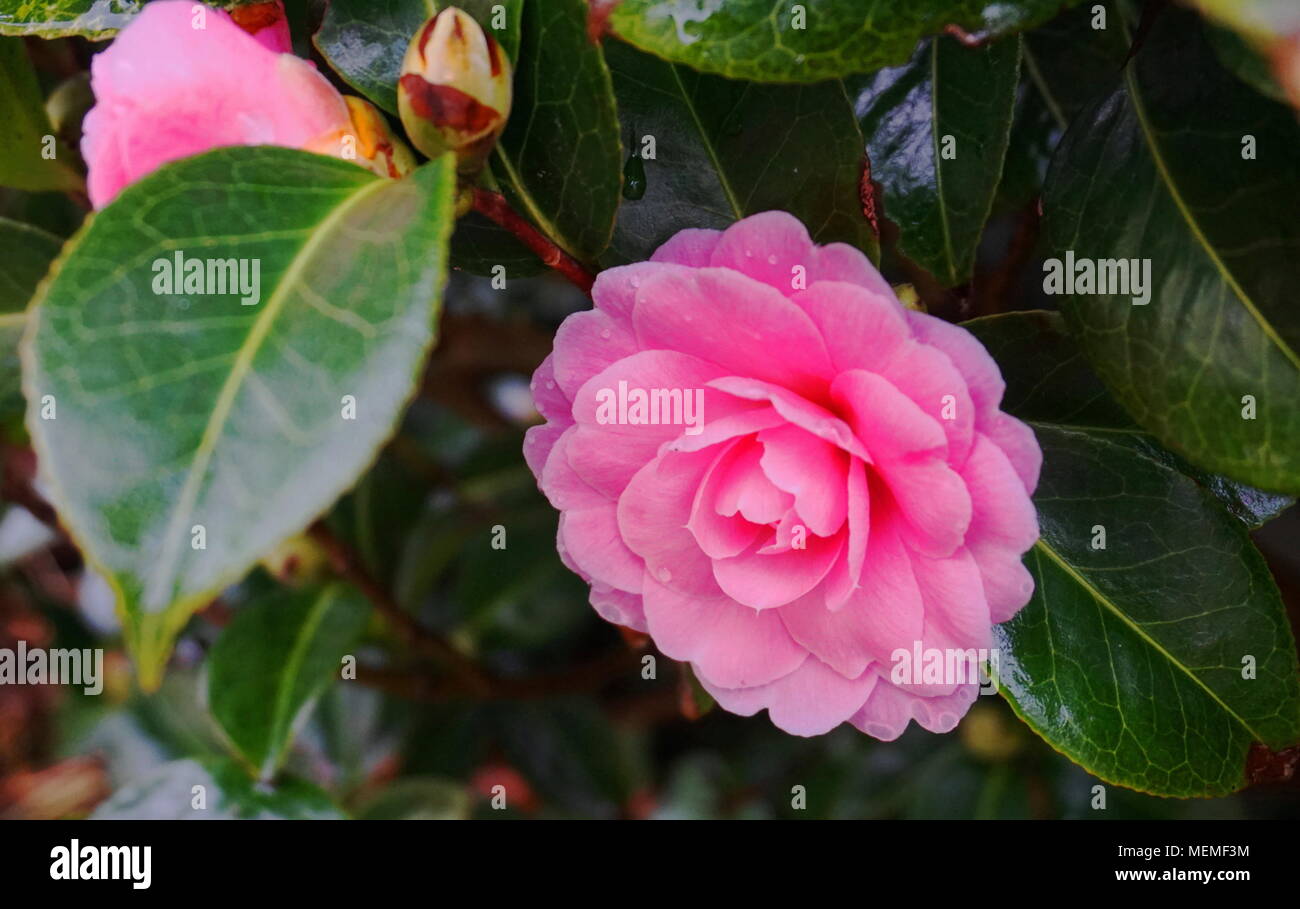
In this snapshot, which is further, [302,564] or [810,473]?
[302,564]

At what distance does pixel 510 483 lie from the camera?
→ 122 centimetres

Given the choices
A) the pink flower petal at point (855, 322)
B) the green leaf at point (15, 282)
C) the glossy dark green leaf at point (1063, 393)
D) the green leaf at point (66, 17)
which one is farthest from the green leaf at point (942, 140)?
the green leaf at point (15, 282)

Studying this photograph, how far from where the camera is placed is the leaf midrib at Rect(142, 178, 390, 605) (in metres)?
0.37

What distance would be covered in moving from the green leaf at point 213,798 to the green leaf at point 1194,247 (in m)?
0.66

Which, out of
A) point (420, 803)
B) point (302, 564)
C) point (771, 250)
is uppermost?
point (771, 250)

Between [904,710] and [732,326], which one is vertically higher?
[732,326]

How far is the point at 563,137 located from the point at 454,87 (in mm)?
78

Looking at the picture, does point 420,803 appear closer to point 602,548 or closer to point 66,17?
point 602,548

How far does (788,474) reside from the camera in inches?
18.8

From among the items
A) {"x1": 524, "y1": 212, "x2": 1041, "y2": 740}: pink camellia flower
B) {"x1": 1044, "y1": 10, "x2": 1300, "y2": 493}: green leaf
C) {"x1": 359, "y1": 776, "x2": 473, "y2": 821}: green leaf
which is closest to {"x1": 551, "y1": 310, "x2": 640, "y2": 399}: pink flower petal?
{"x1": 524, "y1": 212, "x2": 1041, "y2": 740}: pink camellia flower

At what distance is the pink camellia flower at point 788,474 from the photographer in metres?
0.45

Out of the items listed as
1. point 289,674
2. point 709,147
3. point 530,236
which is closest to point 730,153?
point 709,147

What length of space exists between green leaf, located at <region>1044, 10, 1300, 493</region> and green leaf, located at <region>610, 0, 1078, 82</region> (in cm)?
11

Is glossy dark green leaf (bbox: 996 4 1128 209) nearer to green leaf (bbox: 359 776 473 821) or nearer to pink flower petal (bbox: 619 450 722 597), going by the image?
pink flower petal (bbox: 619 450 722 597)
